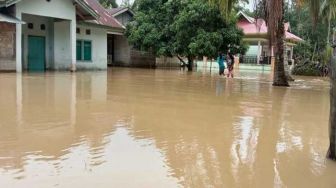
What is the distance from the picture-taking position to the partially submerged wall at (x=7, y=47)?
2191cm

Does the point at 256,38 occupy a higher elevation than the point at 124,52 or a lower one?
higher

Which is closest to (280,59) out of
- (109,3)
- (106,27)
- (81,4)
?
(81,4)

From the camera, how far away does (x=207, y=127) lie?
8.17 m

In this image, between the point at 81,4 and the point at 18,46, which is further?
the point at 81,4

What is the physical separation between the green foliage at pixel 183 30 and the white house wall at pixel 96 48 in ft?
8.08

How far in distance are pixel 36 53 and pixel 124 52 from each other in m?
11.1

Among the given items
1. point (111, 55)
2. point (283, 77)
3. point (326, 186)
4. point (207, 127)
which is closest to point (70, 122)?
point (207, 127)

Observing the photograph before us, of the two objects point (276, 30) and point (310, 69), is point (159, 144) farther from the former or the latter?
point (310, 69)

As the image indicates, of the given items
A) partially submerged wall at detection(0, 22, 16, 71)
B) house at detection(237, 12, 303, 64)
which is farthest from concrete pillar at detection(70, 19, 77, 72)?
house at detection(237, 12, 303, 64)

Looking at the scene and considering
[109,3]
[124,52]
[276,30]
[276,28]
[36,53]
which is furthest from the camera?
[109,3]

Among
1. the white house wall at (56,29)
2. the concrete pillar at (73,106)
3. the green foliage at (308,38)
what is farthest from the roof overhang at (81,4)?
the green foliage at (308,38)

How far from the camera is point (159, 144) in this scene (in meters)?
6.65

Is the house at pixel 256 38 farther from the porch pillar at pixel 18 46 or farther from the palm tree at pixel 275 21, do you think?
the porch pillar at pixel 18 46

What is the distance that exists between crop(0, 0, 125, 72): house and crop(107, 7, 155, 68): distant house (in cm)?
456
